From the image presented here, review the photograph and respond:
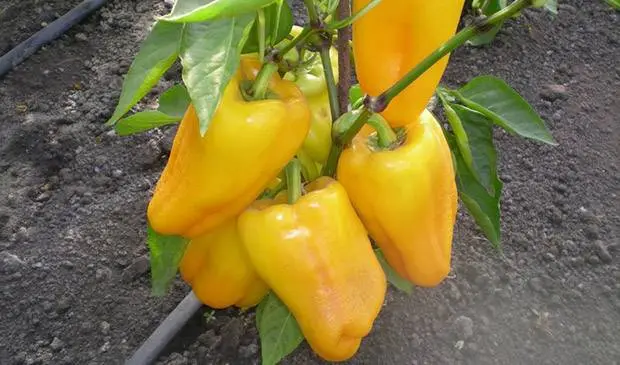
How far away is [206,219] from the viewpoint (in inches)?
45.4

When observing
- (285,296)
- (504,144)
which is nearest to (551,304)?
(504,144)

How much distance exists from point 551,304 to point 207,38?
1.08 m

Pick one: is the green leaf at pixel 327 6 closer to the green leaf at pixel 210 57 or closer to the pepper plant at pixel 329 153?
the pepper plant at pixel 329 153

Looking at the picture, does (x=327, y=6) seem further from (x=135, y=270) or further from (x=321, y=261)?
(x=135, y=270)

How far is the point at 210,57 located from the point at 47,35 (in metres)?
1.63

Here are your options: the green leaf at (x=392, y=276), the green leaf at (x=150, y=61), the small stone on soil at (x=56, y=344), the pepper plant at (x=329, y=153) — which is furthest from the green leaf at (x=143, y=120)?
the small stone on soil at (x=56, y=344)

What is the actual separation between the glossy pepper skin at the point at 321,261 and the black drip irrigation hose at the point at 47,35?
1380 mm

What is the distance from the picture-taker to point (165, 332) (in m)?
1.53

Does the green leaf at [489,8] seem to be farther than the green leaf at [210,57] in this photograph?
Yes

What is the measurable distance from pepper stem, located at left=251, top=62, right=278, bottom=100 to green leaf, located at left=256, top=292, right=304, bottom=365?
0.40m

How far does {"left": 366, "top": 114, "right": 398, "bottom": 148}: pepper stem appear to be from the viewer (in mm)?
1104

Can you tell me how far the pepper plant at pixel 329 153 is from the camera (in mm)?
1040

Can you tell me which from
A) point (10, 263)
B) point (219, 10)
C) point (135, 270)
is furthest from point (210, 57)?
point (10, 263)

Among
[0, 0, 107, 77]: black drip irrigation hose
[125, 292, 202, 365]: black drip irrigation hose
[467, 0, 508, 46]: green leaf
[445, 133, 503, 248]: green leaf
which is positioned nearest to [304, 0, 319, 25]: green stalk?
[467, 0, 508, 46]: green leaf
